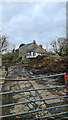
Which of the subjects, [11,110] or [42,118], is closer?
[42,118]

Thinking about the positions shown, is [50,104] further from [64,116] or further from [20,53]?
[20,53]

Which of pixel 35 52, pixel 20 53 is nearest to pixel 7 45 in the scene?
pixel 20 53

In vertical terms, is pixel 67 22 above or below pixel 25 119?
above

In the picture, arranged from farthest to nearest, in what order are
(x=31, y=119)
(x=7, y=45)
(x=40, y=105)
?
Result: (x=7, y=45) < (x=40, y=105) < (x=31, y=119)

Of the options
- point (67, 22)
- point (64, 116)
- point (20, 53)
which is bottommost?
point (64, 116)

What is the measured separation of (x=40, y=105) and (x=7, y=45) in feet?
71.8

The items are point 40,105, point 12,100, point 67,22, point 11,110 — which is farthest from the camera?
point 67,22

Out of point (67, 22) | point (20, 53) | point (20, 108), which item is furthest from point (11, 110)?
point (20, 53)

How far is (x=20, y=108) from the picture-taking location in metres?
2.08

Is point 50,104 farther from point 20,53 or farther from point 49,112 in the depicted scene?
point 20,53

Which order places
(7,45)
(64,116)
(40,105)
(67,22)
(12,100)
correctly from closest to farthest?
(64,116), (40,105), (12,100), (67,22), (7,45)

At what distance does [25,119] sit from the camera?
1766 mm

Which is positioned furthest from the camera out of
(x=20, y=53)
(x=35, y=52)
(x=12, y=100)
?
(x=35, y=52)

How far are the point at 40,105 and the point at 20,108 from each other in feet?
1.63
